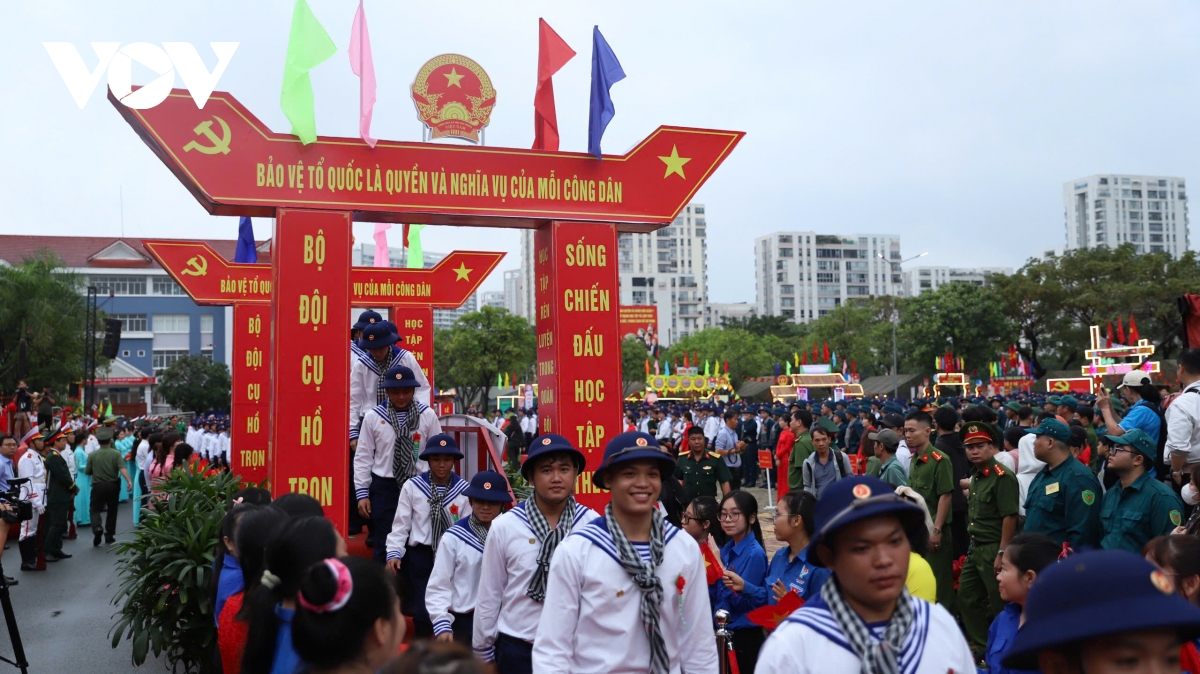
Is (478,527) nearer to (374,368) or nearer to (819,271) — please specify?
(374,368)

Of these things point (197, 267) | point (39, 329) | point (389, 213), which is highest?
point (39, 329)

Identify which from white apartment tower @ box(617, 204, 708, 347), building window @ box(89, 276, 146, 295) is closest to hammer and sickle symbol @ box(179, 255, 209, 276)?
building window @ box(89, 276, 146, 295)

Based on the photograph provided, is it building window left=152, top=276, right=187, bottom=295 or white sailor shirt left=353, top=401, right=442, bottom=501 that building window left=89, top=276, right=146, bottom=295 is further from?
white sailor shirt left=353, top=401, right=442, bottom=501

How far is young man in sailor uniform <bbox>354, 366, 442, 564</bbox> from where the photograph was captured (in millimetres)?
7684

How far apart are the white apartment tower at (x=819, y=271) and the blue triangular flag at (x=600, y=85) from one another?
446 ft

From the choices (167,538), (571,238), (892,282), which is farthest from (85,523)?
(892,282)

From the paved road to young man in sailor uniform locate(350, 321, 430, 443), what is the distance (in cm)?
257

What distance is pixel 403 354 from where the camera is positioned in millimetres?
8992

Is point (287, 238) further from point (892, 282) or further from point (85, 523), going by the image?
point (892, 282)

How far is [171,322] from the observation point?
6775cm

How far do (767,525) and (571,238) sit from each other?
798 centimetres

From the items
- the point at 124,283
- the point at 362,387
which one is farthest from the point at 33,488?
the point at 124,283

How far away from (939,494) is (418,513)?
4370 millimetres

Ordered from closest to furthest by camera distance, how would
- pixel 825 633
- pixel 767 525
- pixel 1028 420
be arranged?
A: 1. pixel 825 633
2. pixel 1028 420
3. pixel 767 525
